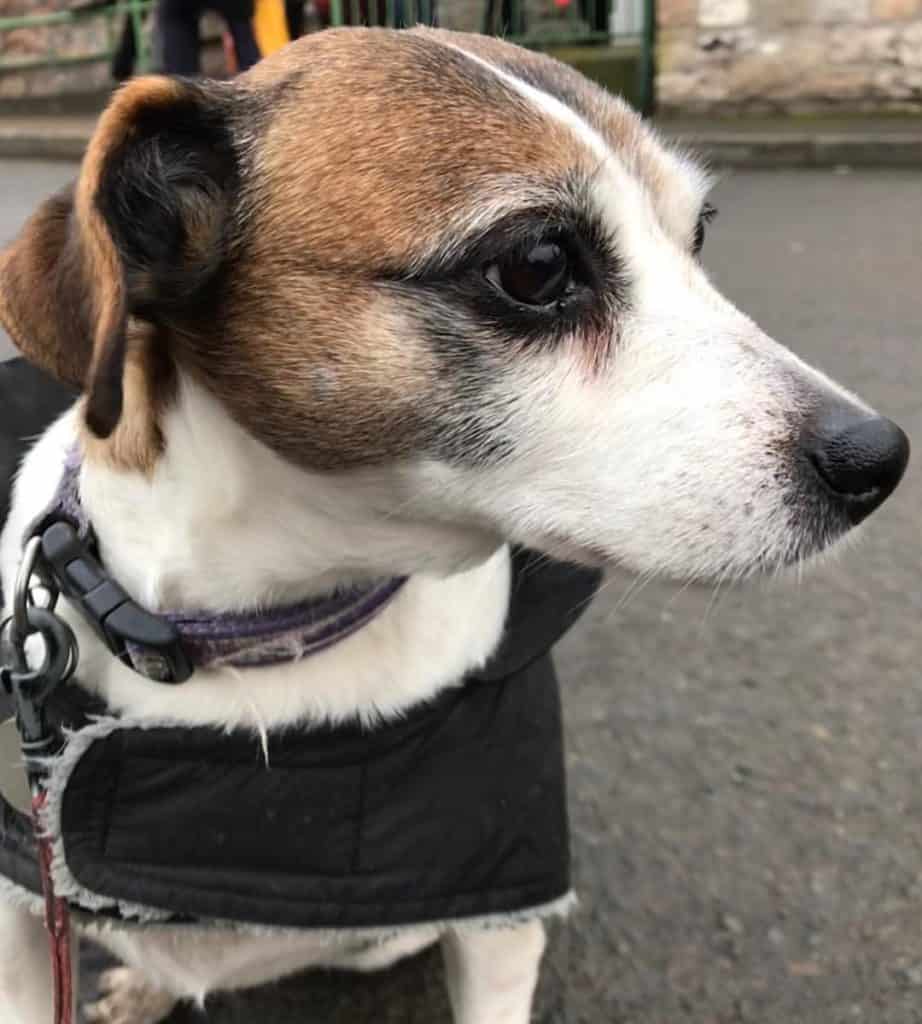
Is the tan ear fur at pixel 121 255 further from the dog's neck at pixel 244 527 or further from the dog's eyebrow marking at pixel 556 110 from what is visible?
the dog's eyebrow marking at pixel 556 110

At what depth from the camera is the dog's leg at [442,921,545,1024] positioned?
166cm

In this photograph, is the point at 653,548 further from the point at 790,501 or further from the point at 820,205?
the point at 820,205

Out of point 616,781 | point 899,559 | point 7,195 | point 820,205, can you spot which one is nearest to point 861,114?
point 820,205

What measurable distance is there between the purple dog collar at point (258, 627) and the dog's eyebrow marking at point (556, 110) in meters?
0.57

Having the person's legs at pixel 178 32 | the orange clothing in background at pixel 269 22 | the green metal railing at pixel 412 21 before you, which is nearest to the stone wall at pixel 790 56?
the green metal railing at pixel 412 21

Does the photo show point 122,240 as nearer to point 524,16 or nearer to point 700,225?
point 700,225

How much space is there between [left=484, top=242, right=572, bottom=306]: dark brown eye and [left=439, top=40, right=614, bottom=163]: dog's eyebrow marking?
0.14 meters

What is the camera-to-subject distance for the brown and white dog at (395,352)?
51.3 inches

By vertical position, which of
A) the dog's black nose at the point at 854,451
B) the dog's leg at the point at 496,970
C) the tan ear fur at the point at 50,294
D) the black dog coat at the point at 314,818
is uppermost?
the tan ear fur at the point at 50,294

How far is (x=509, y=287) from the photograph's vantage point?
133cm

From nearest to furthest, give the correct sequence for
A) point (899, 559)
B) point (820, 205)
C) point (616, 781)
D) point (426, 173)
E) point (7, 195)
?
point (426, 173)
point (616, 781)
point (899, 559)
point (820, 205)
point (7, 195)

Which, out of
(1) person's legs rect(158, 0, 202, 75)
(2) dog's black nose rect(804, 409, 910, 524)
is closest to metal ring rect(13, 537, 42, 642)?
(2) dog's black nose rect(804, 409, 910, 524)

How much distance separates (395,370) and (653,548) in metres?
0.34

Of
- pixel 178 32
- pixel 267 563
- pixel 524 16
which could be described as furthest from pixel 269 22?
pixel 267 563
